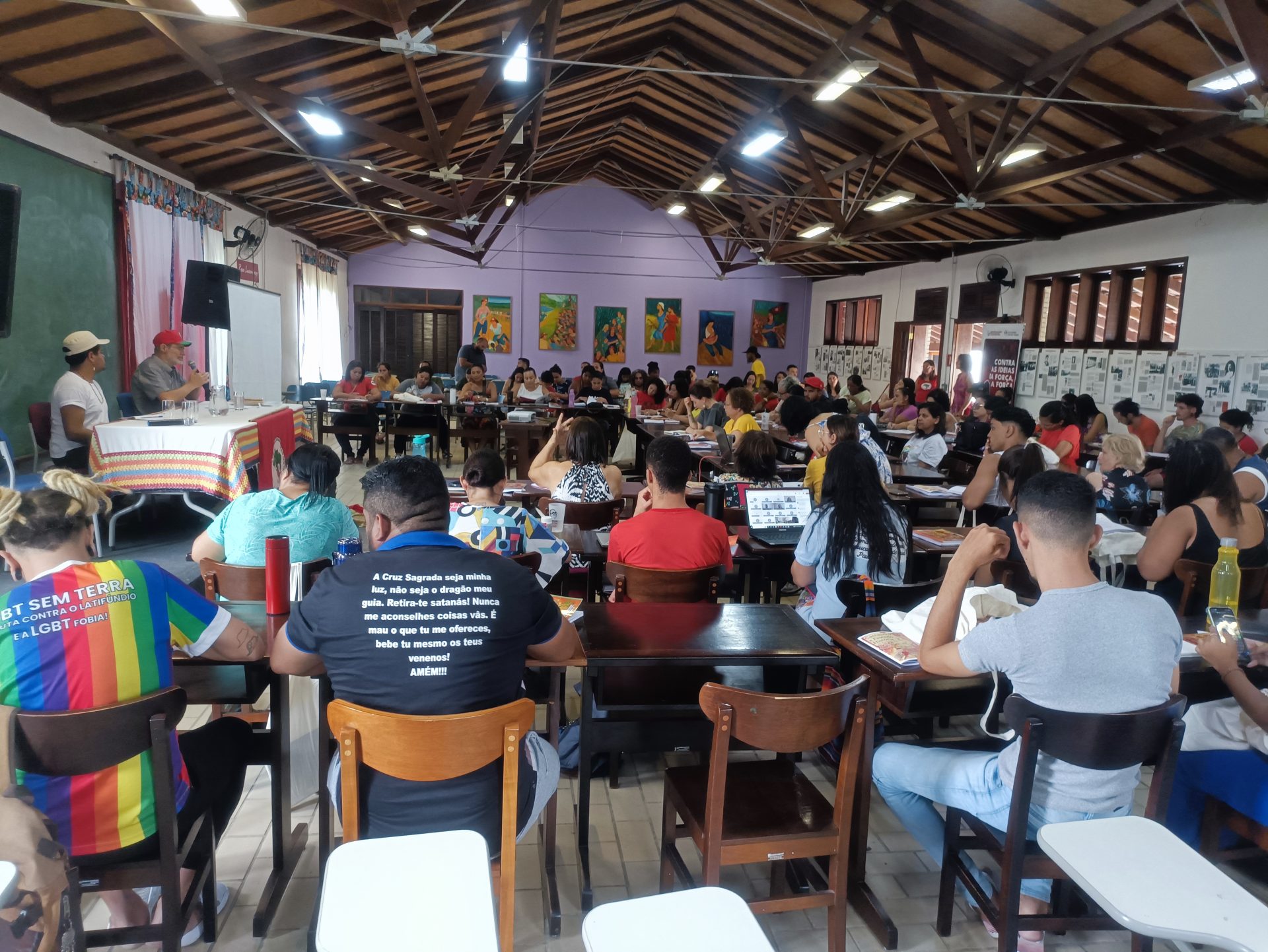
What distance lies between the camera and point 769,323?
1673 centimetres

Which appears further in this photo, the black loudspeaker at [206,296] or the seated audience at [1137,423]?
the black loudspeaker at [206,296]

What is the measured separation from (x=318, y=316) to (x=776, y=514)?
11.4m

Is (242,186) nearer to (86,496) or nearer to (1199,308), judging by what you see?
(86,496)

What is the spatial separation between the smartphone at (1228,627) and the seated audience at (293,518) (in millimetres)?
2673

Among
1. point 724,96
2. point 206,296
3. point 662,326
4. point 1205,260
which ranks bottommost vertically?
point 206,296

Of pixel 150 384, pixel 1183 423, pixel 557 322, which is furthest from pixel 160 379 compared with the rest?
pixel 557 322

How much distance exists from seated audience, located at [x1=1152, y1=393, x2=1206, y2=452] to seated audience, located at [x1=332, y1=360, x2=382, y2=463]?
717 centimetres

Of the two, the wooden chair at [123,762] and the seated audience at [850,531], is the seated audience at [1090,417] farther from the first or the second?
the wooden chair at [123,762]

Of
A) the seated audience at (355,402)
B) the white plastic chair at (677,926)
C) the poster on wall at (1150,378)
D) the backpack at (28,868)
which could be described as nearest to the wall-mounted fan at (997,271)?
the poster on wall at (1150,378)

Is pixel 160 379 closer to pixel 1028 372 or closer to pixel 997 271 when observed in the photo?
pixel 1028 372

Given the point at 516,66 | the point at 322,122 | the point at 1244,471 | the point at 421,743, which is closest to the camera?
the point at 421,743

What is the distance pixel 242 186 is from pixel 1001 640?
933cm

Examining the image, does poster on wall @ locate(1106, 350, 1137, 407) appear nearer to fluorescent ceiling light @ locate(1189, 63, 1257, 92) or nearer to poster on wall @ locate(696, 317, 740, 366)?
fluorescent ceiling light @ locate(1189, 63, 1257, 92)

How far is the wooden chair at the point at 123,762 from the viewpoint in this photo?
1508 millimetres
